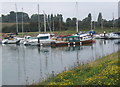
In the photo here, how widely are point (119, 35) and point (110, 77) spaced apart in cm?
7153

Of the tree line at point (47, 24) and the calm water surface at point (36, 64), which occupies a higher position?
the tree line at point (47, 24)

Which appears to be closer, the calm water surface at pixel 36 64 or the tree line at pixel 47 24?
the calm water surface at pixel 36 64

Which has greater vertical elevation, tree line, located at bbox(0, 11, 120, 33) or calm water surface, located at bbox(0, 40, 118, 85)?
tree line, located at bbox(0, 11, 120, 33)

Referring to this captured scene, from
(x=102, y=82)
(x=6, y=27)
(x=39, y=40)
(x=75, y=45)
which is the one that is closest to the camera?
(x=102, y=82)

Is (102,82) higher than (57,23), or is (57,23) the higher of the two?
(57,23)

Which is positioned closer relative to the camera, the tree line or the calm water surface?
the calm water surface

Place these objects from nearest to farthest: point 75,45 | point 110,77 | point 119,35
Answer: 1. point 110,77
2. point 75,45
3. point 119,35

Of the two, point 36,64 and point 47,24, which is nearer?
point 36,64

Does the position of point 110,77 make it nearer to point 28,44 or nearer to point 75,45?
point 75,45

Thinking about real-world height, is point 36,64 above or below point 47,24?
below

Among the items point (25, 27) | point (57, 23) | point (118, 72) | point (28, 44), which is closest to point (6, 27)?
point (25, 27)

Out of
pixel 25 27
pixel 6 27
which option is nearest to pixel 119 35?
pixel 25 27

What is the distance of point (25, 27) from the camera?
108 m

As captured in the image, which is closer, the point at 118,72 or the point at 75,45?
the point at 118,72
